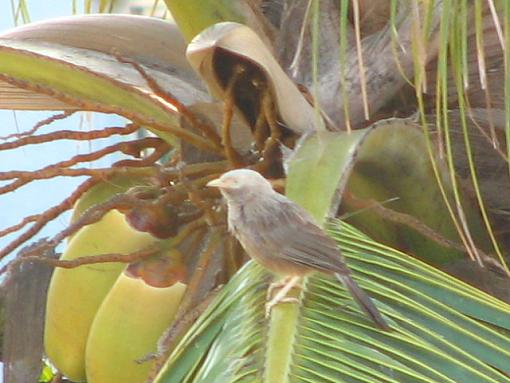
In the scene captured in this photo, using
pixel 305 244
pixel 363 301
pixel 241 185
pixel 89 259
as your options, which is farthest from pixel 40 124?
pixel 363 301

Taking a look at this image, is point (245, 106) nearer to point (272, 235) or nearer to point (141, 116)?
point (141, 116)

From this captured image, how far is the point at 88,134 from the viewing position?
1.73 meters

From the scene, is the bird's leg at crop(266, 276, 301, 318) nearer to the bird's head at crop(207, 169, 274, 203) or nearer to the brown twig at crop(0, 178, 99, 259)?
the bird's head at crop(207, 169, 274, 203)

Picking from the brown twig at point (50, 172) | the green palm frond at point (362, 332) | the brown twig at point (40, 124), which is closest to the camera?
the green palm frond at point (362, 332)

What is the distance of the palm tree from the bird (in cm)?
2

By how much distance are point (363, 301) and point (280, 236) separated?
16 cm

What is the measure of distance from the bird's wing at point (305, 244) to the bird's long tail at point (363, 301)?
16 mm

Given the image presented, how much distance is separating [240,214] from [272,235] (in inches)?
2.6

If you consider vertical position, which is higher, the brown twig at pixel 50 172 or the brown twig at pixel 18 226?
the brown twig at pixel 50 172

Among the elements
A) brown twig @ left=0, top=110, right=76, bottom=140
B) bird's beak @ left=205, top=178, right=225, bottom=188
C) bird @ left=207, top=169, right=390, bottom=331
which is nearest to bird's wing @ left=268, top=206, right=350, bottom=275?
bird @ left=207, top=169, right=390, bottom=331

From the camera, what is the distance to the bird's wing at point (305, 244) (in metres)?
1.31

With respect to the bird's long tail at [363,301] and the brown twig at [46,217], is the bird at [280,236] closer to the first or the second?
the bird's long tail at [363,301]

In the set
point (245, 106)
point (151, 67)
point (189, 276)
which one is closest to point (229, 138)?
point (245, 106)

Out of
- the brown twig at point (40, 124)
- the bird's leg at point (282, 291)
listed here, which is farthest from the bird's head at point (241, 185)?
the brown twig at point (40, 124)
